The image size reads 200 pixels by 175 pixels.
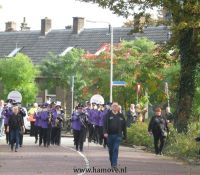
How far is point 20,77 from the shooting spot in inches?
2628

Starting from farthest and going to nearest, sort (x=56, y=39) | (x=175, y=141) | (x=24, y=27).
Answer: (x=24, y=27), (x=56, y=39), (x=175, y=141)

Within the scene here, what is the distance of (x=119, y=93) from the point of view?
2110 inches

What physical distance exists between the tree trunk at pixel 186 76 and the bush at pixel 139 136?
6.40ft

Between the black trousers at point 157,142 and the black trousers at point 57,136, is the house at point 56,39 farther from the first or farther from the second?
the black trousers at point 157,142

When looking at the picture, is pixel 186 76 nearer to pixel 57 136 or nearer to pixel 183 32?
pixel 183 32

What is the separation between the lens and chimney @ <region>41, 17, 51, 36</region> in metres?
85.8

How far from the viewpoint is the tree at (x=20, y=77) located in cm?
6662

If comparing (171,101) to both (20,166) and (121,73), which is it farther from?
(20,166)

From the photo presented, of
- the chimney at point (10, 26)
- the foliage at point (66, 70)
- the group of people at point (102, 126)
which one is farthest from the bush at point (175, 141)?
the chimney at point (10, 26)

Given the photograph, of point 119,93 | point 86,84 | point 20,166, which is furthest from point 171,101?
point 20,166

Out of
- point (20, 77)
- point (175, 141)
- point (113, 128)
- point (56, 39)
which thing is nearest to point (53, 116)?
point (175, 141)

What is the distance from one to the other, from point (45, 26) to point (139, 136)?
53041 mm

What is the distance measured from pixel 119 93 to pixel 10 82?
17357mm

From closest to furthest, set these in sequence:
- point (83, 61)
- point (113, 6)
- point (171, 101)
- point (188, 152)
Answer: point (188, 152) → point (113, 6) → point (171, 101) → point (83, 61)
